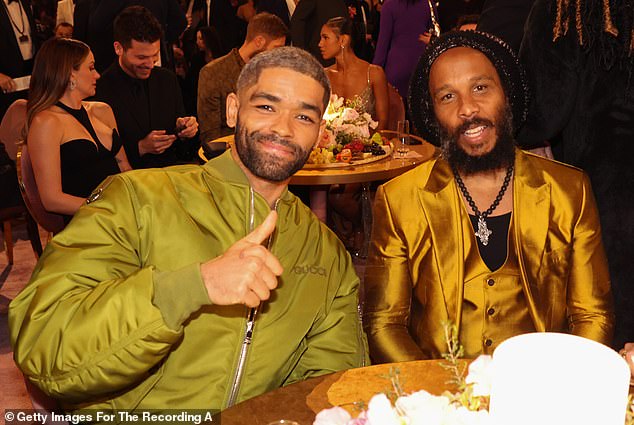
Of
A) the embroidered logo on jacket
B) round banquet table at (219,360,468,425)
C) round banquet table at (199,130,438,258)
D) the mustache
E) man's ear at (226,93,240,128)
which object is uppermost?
man's ear at (226,93,240,128)

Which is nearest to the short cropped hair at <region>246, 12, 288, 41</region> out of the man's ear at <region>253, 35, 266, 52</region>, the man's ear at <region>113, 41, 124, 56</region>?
the man's ear at <region>253, 35, 266, 52</region>

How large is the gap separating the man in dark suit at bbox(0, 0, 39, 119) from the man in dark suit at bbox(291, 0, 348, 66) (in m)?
2.53

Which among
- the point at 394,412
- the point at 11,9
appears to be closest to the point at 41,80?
the point at 11,9

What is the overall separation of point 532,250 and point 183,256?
1.03m

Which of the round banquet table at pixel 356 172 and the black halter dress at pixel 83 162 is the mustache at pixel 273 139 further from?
the black halter dress at pixel 83 162

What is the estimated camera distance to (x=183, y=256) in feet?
6.43

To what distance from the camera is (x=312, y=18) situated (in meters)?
7.55

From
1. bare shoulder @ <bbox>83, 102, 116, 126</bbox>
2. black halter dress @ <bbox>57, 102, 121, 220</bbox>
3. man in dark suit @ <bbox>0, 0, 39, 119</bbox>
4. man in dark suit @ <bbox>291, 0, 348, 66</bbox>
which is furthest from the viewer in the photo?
man in dark suit @ <bbox>291, 0, 348, 66</bbox>

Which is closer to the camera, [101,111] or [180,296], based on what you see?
[180,296]

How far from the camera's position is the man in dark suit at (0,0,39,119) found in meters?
5.67

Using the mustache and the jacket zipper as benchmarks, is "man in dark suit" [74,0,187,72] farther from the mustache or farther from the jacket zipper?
the jacket zipper

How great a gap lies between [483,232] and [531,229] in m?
0.14

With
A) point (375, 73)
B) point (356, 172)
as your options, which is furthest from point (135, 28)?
point (375, 73)

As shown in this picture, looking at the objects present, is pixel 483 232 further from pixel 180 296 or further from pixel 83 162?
pixel 83 162
